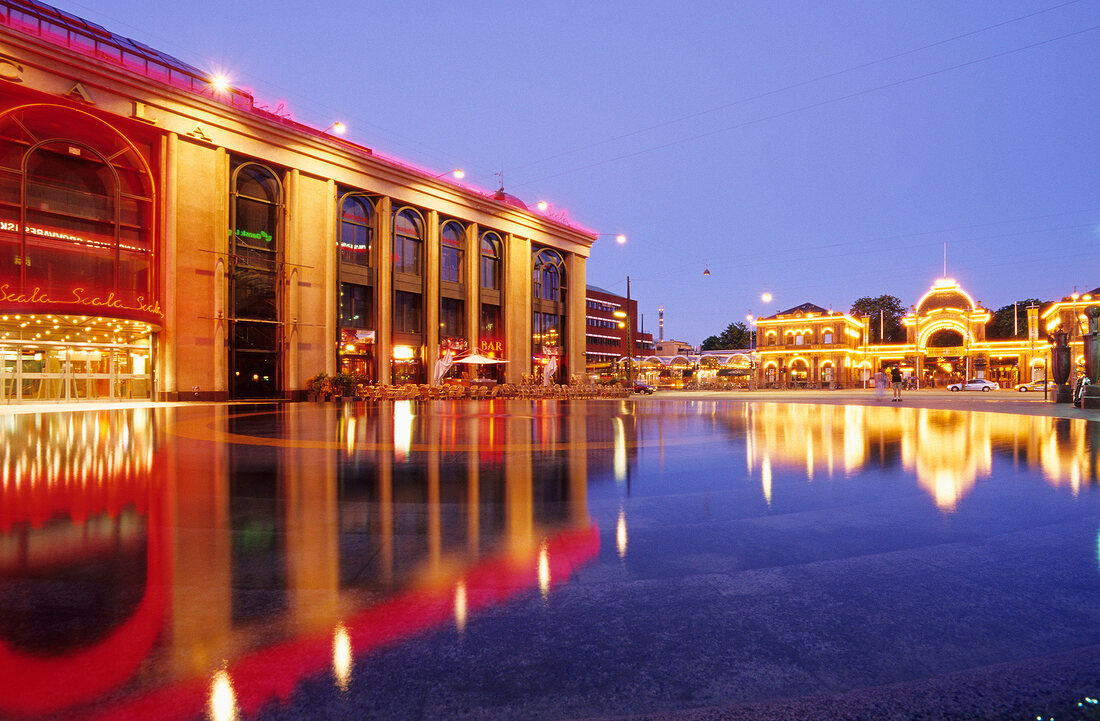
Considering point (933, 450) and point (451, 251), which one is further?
point (451, 251)

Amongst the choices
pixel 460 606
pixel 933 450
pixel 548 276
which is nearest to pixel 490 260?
pixel 548 276

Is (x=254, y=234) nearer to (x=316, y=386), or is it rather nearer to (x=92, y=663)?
(x=316, y=386)

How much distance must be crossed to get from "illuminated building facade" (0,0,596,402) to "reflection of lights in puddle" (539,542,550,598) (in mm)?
26545

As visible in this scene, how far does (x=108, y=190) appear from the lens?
26328 millimetres

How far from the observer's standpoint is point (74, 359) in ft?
90.0

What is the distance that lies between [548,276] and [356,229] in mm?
19623

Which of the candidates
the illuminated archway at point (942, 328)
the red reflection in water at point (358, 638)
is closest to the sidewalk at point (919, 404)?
the red reflection in water at point (358, 638)

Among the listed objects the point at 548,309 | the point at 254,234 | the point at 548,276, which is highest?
the point at 548,276

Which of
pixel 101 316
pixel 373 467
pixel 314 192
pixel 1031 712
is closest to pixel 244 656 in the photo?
pixel 1031 712

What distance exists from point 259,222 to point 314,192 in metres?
3.60

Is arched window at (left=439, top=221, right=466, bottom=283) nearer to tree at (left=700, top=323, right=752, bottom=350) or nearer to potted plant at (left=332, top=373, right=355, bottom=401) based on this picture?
potted plant at (left=332, top=373, right=355, bottom=401)

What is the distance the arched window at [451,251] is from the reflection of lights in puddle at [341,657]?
38919 millimetres

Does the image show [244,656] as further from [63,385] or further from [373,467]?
[63,385]

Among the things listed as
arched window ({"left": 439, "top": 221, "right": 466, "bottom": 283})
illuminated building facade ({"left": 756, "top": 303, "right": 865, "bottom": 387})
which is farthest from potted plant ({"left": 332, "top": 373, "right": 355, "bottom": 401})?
illuminated building facade ({"left": 756, "top": 303, "right": 865, "bottom": 387})
